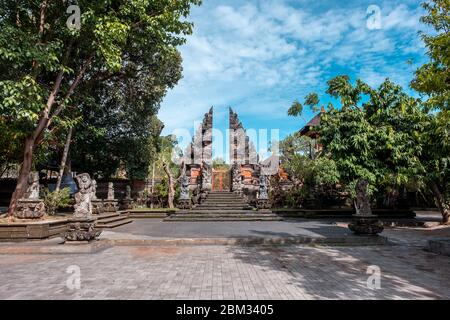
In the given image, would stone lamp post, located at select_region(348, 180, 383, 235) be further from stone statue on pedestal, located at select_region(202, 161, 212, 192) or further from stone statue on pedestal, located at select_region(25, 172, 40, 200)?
stone statue on pedestal, located at select_region(202, 161, 212, 192)

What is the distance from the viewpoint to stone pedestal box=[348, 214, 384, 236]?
1013 cm

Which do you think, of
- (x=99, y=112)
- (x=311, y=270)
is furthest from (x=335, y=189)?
(x=99, y=112)

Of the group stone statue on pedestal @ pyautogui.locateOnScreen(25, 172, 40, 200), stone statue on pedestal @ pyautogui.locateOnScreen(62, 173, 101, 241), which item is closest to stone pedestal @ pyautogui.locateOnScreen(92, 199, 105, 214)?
stone statue on pedestal @ pyautogui.locateOnScreen(25, 172, 40, 200)

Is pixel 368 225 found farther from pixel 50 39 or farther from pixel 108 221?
pixel 50 39

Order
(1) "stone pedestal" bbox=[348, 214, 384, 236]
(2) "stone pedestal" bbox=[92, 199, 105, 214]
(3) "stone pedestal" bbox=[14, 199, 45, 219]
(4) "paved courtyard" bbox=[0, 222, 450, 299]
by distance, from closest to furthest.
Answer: (4) "paved courtyard" bbox=[0, 222, 450, 299] < (1) "stone pedestal" bbox=[348, 214, 384, 236] < (3) "stone pedestal" bbox=[14, 199, 45, 219] < (2) "stone pedestal" bbox=[92, 199, 105, 214]

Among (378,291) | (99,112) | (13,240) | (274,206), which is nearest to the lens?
(378,291)

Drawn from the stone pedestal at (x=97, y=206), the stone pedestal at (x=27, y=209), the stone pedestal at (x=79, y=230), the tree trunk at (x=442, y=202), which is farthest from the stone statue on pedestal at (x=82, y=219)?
the tree trunk at (x=442, y=202)

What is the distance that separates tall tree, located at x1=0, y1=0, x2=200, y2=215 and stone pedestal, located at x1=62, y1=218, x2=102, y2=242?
4.12m

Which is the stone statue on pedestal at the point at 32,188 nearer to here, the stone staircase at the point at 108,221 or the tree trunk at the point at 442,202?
the stone staircase at the point at 108,221

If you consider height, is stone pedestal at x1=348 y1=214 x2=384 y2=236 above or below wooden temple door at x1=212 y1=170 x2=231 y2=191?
below

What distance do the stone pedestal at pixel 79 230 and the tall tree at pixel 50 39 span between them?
412cm

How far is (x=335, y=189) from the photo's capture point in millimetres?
22859

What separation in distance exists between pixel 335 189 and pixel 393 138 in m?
9.74

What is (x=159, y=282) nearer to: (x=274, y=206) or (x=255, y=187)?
(x=274, y=206)
